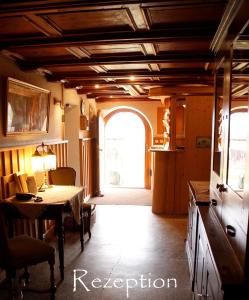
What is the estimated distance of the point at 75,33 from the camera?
7.27ft

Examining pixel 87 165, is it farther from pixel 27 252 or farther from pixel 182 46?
pixel 182 46

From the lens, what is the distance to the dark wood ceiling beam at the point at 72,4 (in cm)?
162

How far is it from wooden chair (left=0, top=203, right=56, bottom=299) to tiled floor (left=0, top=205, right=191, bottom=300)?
0.43 meters

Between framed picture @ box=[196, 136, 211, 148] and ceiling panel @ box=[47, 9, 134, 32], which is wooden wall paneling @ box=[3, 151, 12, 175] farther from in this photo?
framed picture @ box=[196, 136, 211, 148]

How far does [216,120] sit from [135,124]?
4.77m

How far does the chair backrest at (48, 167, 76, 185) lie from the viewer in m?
3.86

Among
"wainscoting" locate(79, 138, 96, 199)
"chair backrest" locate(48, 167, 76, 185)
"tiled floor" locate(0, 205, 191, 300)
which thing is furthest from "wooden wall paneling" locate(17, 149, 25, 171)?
"wainscoting" locate(79, 138, 96, 199)

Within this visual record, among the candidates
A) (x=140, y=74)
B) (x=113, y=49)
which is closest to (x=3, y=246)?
(x=113, y=49)

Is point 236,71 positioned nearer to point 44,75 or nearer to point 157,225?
point 44,75

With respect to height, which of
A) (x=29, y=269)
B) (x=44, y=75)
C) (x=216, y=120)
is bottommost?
(x=29, y=269)

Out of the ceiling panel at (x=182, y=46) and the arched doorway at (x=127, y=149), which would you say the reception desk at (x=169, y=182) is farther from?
the ceiling panel at (x=182, y=46)

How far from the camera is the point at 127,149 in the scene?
24.3 feet

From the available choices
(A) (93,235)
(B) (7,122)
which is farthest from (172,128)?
(B) (7,122)

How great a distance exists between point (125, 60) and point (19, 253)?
7.12ft
